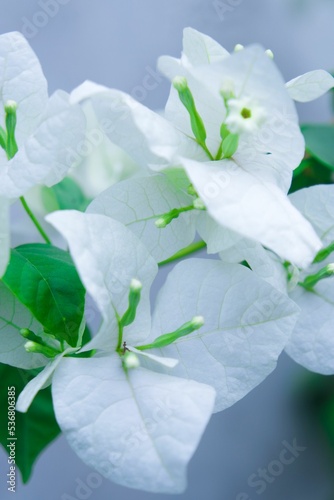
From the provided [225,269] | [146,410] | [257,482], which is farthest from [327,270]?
[257,482]

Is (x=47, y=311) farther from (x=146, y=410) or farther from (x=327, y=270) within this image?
(x=327, y=270)

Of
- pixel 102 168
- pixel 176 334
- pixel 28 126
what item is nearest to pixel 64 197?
pixel 102 168

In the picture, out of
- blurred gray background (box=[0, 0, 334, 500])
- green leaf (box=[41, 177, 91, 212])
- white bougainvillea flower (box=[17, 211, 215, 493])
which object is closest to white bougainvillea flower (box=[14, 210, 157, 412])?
white bougainvillea flower (box=[17, 211, 215, 493])

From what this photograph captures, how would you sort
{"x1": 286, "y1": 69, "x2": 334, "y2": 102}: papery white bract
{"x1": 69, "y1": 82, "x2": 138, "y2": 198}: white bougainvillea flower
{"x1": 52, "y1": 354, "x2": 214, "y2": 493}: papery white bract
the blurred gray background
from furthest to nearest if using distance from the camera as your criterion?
the blurred gray background
{"x1": 69, "y1": 82, "x2": 138, "y2": 198}: white bougainvillea flower
{"x1": 286, "y1": 69, "x2": 334, "y2": 102}: papery white bract
{"x1": 52, "y1": 354, "x2": 214, "y2": 493}: papery white bract

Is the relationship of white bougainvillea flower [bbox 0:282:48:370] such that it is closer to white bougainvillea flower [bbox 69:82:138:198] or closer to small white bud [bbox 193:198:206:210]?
A: small white bud [bbox 193:198:206:210]

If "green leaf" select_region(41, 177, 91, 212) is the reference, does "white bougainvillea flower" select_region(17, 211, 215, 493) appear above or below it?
above

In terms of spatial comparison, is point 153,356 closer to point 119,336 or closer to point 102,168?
point 119,336

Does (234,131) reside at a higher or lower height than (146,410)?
higher
